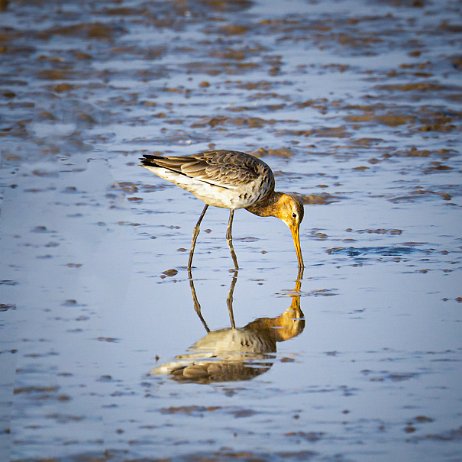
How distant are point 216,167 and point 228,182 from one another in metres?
0.16

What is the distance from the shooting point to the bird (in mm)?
9773

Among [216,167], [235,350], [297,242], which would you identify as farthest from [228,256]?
[235,350]

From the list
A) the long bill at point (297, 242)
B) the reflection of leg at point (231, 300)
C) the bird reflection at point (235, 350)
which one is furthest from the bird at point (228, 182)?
the bird reflection at point (235, 350)

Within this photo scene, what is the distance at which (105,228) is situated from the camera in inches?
412

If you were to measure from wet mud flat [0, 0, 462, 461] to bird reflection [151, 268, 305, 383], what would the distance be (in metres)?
0.02

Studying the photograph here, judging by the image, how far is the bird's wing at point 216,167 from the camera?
385 inches

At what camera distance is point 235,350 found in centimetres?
764

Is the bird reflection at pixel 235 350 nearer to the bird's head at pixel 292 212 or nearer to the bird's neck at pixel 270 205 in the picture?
the bird's head at pixel 292 212

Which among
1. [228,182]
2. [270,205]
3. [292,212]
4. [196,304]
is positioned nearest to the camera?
[196,304]

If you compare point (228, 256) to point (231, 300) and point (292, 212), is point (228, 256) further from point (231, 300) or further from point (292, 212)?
point (231, 300)

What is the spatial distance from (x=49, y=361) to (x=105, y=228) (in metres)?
3.26

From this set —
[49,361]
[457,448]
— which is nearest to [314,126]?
[49,361]

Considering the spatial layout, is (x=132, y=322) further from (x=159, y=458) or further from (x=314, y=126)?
(x=314, y=126)

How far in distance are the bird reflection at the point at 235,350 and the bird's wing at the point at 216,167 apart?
1471mm
